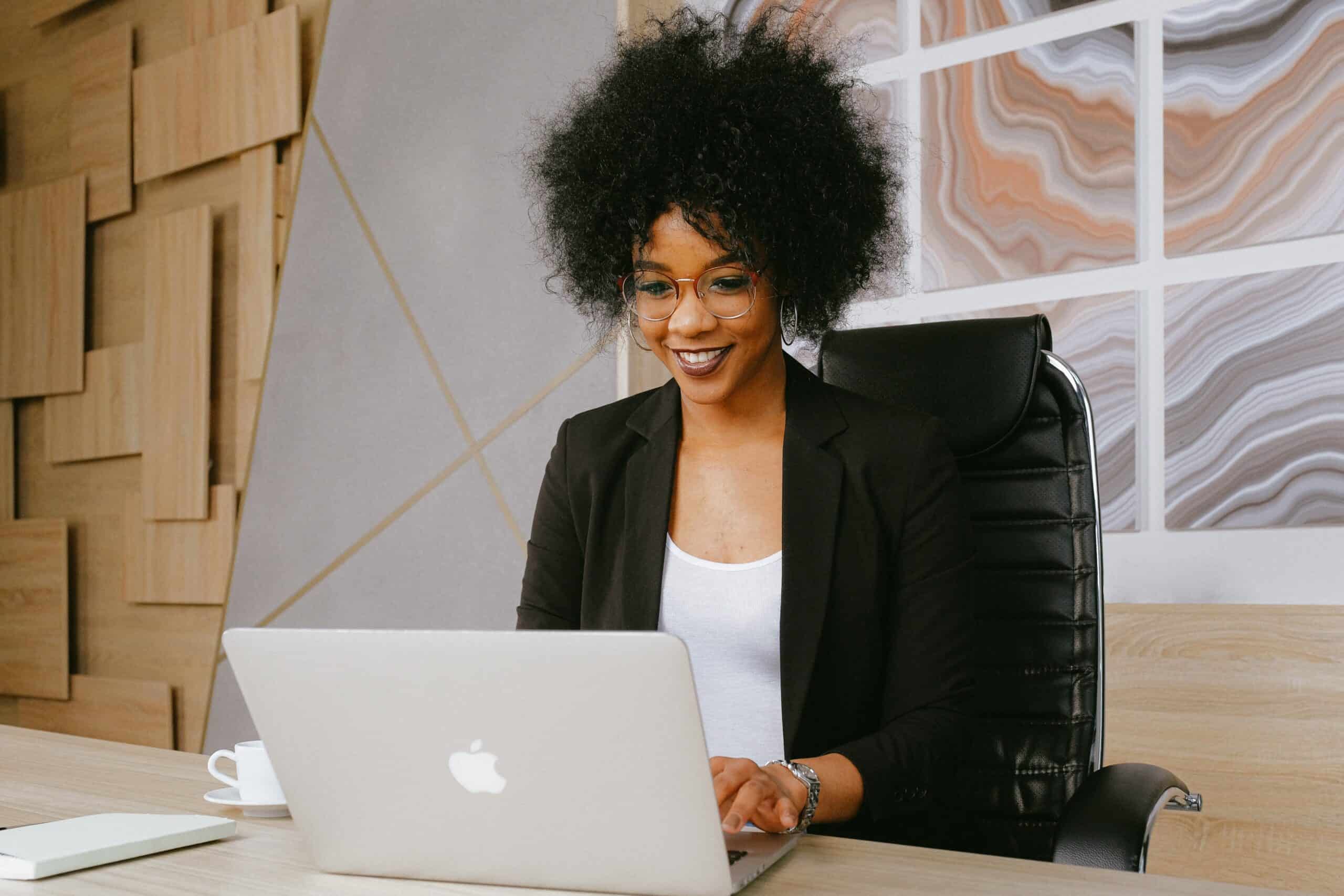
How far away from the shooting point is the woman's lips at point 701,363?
59.1 inches

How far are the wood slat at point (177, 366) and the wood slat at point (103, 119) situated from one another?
241 millimetres

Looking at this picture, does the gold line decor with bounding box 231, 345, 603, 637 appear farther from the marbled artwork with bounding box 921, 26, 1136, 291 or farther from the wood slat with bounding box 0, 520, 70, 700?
the wood slat with bounding box 0, 520, 70, 700

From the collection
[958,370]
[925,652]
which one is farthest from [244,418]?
[925,652]

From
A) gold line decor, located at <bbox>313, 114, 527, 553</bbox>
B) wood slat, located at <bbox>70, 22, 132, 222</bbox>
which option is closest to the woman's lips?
gold line decor, located at <bbox>313, 114, 527, 553</bbox>

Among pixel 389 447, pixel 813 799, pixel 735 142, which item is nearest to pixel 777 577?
pixel 813 799

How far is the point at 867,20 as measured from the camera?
258 cm

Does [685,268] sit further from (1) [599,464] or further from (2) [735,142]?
(1) [599,464]

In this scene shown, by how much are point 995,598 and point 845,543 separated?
24 centimetres

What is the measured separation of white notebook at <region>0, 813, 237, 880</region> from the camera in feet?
2.99

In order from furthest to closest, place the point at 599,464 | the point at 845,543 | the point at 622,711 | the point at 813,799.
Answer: the point at 599,464 → the point at 845,543 → the point at 813,799 → the point at 622,711

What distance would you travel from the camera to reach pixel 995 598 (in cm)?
157

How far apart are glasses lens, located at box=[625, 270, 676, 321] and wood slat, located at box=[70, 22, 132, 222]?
290 cm

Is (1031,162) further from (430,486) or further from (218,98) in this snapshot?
(218,98)

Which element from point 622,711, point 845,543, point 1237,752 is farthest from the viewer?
point 1237,752
